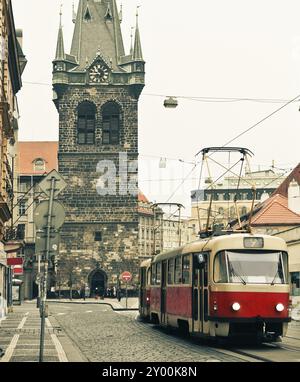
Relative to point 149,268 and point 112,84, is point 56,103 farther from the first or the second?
point 149,268

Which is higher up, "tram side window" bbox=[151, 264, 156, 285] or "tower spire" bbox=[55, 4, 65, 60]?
"tower spire" bbox=[55, 4, 65, 60]

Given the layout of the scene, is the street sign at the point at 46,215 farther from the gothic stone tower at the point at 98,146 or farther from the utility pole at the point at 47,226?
the gothic stone tower at the point at 98,146

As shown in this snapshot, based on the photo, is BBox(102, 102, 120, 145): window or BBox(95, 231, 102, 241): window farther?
BBox(102, 102, 120, 145): window

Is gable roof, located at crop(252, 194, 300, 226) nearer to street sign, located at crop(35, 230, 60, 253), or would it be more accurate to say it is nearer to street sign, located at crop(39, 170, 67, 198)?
street sign, located at crop(39, 170, 67, 198)

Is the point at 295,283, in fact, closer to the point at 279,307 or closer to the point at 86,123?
the point at 279,307

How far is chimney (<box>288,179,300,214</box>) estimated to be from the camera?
5933 cm

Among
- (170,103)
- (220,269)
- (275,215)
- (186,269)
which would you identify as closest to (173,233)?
(275,215)

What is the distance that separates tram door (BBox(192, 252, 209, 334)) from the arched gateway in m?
62.6

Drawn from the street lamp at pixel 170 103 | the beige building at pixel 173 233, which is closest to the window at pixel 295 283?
the street lamp at pixel 170 103

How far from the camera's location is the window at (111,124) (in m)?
85.5

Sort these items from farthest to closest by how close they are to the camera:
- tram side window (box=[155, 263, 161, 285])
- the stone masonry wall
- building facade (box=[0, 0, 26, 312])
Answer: the stone masonry wall, building facade (box=[0, 0, 26, 312]), tram side window (box=[155, 263, 161, 285])

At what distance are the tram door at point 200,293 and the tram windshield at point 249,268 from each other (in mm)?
668

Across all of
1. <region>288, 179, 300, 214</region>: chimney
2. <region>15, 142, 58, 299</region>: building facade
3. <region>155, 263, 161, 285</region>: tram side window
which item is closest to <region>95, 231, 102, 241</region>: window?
<region>15, 142, 58, 299</region>: building facade
